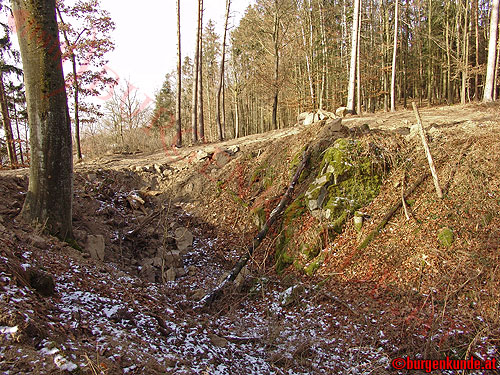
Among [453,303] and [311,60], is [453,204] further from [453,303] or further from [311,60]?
[311,60]

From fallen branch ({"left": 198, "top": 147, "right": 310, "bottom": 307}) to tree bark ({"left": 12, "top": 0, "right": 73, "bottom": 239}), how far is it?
9.77 ft

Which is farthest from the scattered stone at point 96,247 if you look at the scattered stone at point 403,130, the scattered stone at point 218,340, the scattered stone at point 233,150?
the scattered stone at point 403,130

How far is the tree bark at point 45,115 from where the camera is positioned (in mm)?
4762

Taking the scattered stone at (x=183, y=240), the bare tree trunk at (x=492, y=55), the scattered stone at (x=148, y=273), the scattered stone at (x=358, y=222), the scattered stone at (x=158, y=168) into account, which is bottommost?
the scattered stone at (x=148, y=273)

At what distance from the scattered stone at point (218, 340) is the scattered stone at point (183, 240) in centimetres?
430

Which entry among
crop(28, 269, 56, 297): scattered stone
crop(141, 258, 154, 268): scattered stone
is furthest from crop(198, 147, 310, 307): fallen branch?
crop(28, 269, 56, 297): scattered stone

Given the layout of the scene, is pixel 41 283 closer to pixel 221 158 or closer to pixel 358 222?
pixel 358 222

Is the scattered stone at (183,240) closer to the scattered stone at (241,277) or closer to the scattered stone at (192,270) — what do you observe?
the scattered stone at (192,270)

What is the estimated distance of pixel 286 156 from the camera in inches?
378

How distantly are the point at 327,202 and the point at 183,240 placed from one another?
424cm

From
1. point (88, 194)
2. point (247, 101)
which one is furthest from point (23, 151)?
point (247, 101)

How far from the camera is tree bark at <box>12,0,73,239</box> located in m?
4.76

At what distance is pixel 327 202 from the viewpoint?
7.12 metres

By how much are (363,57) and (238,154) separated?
18202 millimetres
